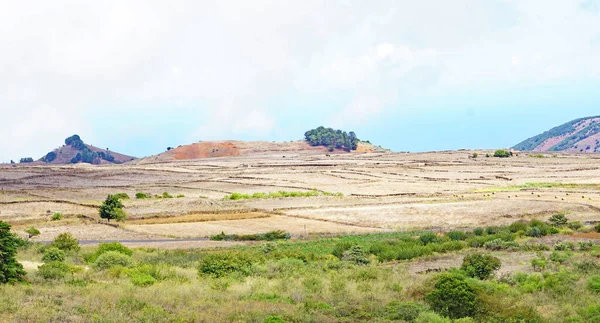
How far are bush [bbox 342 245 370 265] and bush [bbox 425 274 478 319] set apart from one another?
12.5 m

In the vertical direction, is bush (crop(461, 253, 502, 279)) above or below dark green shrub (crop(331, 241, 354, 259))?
above

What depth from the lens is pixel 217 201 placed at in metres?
76.2

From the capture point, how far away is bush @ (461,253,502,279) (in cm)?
2730

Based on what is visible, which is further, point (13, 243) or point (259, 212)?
point (259, 212)

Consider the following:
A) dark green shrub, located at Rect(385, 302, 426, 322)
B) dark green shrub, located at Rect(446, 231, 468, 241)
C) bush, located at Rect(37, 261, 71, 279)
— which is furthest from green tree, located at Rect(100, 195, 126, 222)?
dark green shrub, located at Rect(385, 302, 426, 322)

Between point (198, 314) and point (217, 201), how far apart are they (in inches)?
2320

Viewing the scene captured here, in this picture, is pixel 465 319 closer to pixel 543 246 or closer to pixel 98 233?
pixel 543 246

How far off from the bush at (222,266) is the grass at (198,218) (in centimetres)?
3083

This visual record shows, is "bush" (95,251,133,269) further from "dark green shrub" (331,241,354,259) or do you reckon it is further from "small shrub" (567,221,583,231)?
"small shrub" (567,221,583,231)

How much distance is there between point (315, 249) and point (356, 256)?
645 centimetres

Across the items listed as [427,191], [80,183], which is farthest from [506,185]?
[80,183]

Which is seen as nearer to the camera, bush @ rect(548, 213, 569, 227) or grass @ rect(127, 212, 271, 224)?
bush @ rect(548, 213, 569, 227)

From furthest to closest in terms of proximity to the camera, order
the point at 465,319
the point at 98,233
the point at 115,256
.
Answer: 1. the point at 98,233
2. the point at 115,256
3. the point at 465,319

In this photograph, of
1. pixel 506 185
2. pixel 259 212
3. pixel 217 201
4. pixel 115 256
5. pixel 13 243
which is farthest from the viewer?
pixel 506 185
